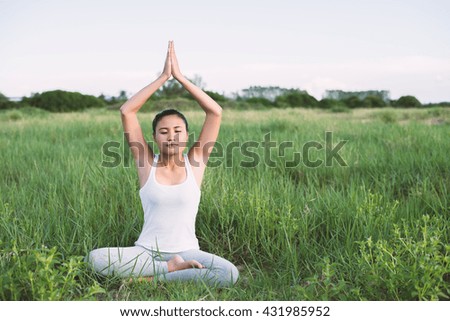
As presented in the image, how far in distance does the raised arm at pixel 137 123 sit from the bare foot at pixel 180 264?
1.72 feet

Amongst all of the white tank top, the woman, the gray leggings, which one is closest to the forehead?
the woman

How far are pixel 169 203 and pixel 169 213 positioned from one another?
2.4 inches

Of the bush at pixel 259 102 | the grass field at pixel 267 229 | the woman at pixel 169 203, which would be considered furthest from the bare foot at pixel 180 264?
the bush at pixel 259 102

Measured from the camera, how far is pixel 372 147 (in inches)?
237

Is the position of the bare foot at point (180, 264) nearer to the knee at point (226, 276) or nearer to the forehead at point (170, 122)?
the knee at point (226, 276)

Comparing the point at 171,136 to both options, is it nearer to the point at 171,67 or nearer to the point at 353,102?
the point at 171,67

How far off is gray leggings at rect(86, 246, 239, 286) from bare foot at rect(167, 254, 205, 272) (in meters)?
0.03

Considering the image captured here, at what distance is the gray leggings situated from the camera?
117 inches

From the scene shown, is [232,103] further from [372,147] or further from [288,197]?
[288,197]

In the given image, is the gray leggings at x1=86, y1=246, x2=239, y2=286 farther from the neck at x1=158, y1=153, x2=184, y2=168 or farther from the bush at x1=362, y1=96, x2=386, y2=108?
the bush at x1=362, y1=96, x2=386, y2=108

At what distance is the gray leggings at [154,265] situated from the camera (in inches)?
117

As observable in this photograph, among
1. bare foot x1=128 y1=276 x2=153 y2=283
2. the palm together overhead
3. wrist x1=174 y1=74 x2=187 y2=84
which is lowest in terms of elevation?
bare foot x1=128 y1=276 x2=153 y2=283

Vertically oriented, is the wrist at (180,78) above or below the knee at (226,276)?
above
